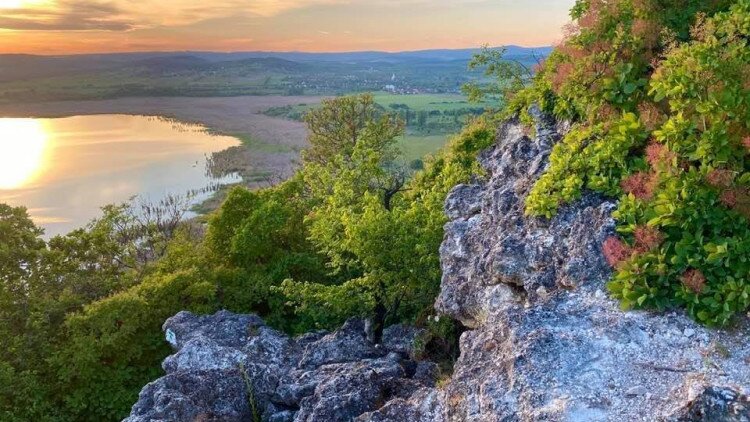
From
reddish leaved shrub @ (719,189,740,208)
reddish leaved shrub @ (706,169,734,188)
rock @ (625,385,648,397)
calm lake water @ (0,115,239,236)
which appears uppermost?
reddish leaved shrub @ (706,169,734,188)

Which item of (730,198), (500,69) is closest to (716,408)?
(730,198)

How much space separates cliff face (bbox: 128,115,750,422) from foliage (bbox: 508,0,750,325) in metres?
0.41

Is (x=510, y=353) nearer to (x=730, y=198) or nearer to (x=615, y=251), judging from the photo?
(x=615, y=251)

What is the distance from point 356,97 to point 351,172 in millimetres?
29751

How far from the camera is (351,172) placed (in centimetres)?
2027

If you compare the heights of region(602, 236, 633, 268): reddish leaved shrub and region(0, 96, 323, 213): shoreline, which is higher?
region(602, 236, 633, 268): reddish leaved shrub

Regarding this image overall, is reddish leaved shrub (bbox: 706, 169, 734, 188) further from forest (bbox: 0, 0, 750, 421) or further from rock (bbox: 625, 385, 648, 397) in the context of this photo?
rock (bbox: 625, 385, 648, 397)

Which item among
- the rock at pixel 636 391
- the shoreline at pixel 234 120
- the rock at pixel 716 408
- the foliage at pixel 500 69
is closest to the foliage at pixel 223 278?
the foliage at pixel 500 69

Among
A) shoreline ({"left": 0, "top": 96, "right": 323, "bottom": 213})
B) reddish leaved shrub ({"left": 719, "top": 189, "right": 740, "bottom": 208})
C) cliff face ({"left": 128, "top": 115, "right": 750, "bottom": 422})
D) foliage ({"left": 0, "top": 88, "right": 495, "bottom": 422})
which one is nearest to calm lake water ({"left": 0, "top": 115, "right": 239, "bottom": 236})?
shoreline ({"left": 0, "top": 96, "right": 323, "bottom": 213})

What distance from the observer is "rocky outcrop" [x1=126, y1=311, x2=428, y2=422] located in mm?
11023

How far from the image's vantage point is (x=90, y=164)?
82.9 m

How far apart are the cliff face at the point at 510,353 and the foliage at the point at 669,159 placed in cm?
41

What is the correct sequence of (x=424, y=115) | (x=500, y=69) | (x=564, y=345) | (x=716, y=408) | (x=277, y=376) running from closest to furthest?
1. (x=716, y=408)
2. (x=564, y=345)
3. (x=277, y=376)
4. (x=500, y=69)
5. (x=424, y=115)

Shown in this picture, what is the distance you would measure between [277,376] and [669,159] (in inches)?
375
